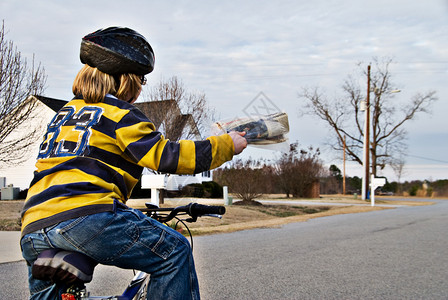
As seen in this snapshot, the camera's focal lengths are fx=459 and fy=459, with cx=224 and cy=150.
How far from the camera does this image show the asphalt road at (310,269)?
16.5ft

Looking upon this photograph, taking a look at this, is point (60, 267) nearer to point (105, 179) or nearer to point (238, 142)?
point (105, 179)

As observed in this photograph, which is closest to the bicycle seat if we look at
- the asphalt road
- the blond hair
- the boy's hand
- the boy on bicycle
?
the boy on bicycle

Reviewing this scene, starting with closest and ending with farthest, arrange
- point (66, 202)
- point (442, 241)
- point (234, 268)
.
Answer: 1. point (66, 202)
2. point (234, 268)
3. point (442, 241)

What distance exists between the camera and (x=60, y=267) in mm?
1828

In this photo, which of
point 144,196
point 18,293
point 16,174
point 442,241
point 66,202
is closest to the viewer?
point 66,202

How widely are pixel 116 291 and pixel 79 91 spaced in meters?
3.27

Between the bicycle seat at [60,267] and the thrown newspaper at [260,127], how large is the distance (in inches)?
43.6

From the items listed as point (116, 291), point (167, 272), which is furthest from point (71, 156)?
point (116, 291)

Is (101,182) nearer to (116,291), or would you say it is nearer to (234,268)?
(116,291)

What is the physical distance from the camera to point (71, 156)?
6.53 ft

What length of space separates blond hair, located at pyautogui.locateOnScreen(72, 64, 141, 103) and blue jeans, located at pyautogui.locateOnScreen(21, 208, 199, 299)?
1.94 feet

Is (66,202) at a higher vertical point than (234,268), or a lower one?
higher

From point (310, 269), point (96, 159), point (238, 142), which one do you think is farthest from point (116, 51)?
point (310, 269)

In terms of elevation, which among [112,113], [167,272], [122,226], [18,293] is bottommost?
[18,293]
